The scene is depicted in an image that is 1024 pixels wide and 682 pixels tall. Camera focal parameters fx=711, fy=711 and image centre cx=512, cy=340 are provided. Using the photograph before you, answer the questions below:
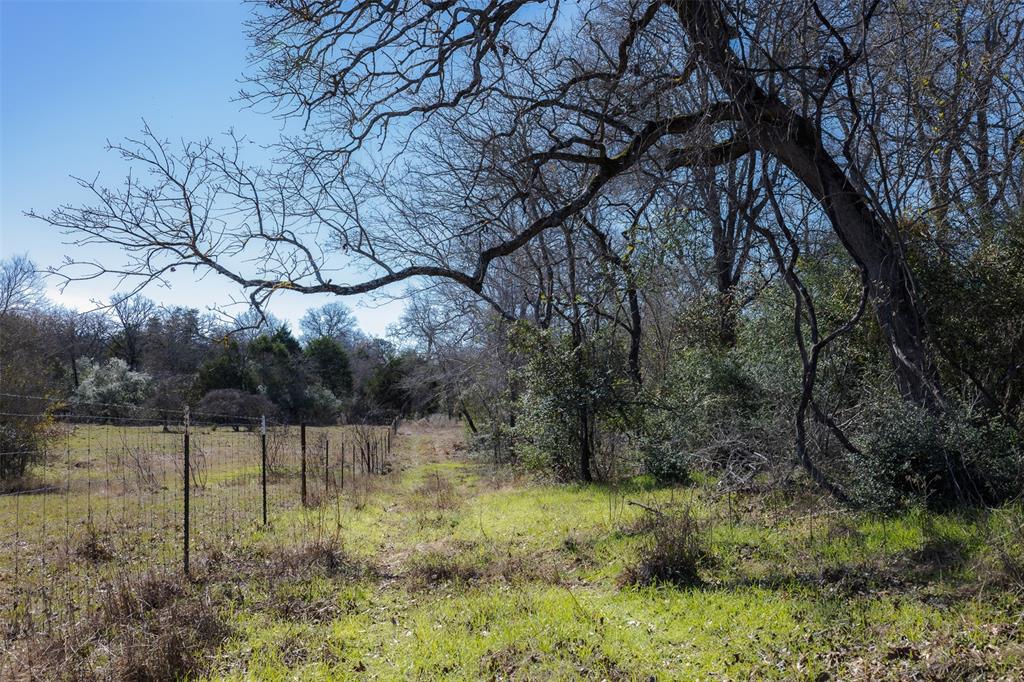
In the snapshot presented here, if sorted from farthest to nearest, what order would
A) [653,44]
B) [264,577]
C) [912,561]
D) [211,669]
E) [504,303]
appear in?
[504,303], [653,44], [264,577], [912,561], [211,669]

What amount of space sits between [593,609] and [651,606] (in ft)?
1.73

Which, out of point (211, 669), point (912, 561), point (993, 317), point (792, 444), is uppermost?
point (993, 317)

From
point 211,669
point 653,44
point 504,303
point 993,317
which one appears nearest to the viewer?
point 211,669

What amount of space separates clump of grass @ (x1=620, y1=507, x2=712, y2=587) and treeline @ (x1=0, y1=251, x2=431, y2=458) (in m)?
19.3

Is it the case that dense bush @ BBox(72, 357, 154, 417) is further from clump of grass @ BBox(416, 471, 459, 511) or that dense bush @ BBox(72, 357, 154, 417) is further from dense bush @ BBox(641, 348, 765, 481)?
dense bush @ BBox(641, 348, 765, 481)

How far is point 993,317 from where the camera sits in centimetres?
902

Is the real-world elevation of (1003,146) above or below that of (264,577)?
above

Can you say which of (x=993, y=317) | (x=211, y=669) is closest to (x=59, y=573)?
(x=211, y=669)

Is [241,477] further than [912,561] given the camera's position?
Yes

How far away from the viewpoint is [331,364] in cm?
5381

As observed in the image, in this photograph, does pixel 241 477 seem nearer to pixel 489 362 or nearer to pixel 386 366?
pixel 489 362

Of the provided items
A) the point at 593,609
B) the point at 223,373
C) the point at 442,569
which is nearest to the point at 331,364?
the point at 223,373

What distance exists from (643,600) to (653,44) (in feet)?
24.7

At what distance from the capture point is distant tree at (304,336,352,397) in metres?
52.9
